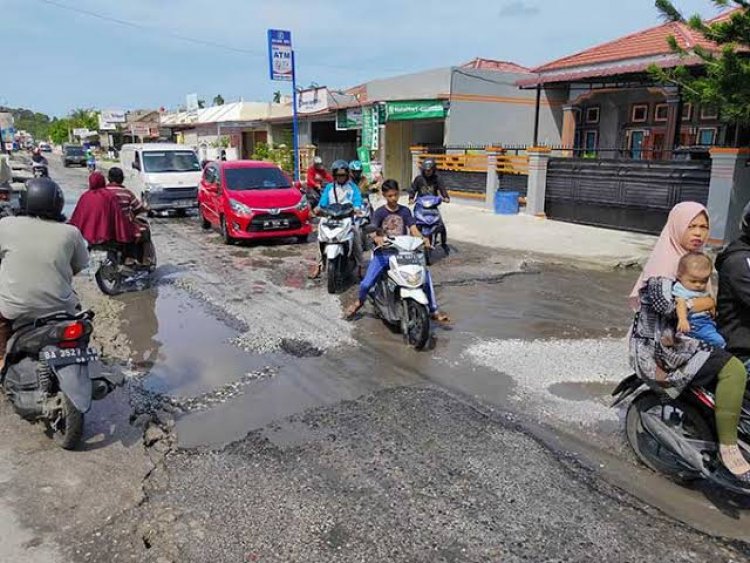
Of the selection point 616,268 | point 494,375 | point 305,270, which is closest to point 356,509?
point 494,375

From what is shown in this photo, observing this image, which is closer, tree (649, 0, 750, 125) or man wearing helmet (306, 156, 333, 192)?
tree (649, 0, 750, 125)

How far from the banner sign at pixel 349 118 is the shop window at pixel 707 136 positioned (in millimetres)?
12634

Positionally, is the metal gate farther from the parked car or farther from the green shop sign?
the parked car

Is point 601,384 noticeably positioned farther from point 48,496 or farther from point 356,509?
point 48,496

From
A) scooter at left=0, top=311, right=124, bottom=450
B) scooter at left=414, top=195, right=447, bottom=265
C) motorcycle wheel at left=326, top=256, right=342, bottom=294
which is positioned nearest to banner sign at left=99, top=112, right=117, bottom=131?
scooter at left=414, top=195, right=447, bottom=265

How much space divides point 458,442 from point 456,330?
2843mm

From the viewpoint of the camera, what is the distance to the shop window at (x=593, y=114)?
831 inches

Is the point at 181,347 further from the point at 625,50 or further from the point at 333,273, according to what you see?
the point at 625,50

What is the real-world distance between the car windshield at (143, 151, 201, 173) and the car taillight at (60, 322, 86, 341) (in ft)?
46.0

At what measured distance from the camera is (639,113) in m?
19.7

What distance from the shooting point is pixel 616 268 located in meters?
10.5

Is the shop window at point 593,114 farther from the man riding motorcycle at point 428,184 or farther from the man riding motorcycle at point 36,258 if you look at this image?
the man riding motorcycle at point 36,258

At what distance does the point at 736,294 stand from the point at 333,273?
5.74 meters

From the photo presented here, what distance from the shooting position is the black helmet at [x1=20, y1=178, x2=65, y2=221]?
13.9 feet
